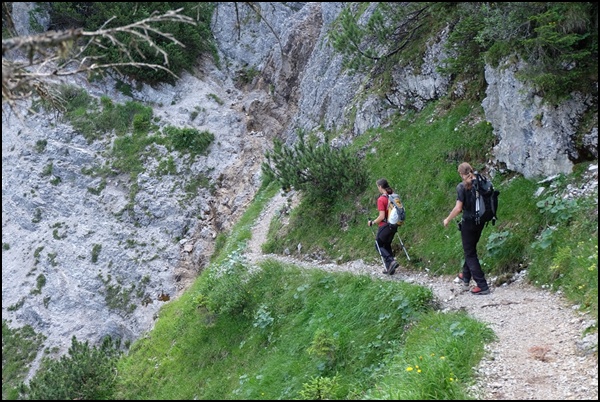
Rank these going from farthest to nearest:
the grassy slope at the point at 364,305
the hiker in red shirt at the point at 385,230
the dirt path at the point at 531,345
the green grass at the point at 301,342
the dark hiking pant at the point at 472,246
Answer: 1. the hiker in red shirt at the point at 385,230
2. the dark hiking pant at the point at 472,246
3. the grassy slope at the point at 364,305
4. the green grass at the point at 301,342
5. the dirt path at the point at 531,345

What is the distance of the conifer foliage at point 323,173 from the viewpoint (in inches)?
595

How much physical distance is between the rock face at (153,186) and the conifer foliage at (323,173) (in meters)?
3.28

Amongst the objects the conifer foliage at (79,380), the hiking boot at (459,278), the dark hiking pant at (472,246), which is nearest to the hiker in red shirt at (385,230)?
the hiking boot at (459,278)

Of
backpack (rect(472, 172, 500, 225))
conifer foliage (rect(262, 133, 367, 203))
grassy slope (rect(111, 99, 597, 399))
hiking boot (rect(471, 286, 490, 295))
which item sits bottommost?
hiking boot (rect(471, 286, 490, 295))

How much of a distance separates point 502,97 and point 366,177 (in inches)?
201

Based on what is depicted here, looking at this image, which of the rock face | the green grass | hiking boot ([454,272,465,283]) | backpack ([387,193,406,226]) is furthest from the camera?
the rock face

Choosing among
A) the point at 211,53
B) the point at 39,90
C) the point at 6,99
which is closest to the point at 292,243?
the point at 39,90

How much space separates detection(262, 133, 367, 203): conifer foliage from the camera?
15.1m

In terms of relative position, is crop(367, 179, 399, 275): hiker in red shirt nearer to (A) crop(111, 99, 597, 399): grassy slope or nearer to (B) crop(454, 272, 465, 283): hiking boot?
(A) crop(111, 99, 597, 399): grassy slope

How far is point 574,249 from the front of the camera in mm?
8047

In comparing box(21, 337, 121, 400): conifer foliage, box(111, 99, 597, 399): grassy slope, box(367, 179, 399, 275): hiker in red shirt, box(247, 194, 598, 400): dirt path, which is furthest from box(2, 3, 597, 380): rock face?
box(247, 194, 598, 400): dirt path

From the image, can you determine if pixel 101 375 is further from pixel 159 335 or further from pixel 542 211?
pixel 542 211

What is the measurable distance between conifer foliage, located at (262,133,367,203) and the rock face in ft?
10.8

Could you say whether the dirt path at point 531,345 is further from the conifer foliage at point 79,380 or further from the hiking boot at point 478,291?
the conifer foliage at point 79,380
